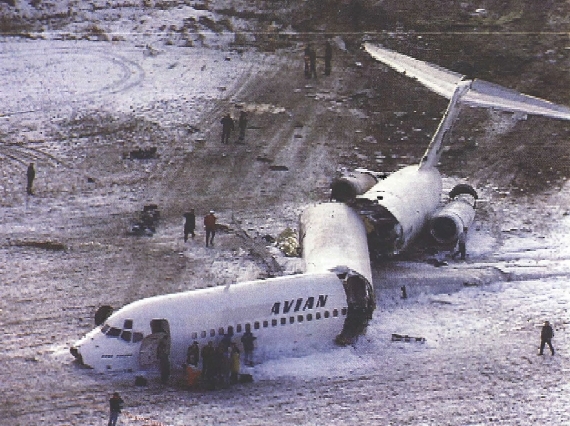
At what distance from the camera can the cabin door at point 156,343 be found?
107 feet

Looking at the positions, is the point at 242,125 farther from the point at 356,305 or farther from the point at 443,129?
the point at 356,305

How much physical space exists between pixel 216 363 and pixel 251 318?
202cm

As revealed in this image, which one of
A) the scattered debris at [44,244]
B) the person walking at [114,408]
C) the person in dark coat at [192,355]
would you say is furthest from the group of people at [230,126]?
the person walking at [114,408]

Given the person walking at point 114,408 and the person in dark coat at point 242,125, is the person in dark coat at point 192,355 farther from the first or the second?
the person in dark coat at point 242,125

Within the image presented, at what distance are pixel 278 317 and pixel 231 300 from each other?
176 centimetres

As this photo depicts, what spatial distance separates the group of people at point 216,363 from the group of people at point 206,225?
1067 cm

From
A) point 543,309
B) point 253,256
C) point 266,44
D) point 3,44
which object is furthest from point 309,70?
point 543,309

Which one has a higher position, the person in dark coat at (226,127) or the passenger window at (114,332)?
the person in dark coat at (226,127)

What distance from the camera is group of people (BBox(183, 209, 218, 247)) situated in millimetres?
43156

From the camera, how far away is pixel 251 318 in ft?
110

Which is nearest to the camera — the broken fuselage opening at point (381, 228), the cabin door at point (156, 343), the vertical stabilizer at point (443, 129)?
the cabin door at point (156, 343)

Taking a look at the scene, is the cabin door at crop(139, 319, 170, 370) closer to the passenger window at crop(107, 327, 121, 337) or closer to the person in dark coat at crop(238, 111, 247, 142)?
the passenger window at crop(107, 327, 121, 337)

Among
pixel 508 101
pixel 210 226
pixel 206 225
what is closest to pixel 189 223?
pixel 206 225

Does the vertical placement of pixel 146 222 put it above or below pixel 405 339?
above
